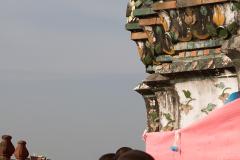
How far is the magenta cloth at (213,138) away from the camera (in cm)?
435

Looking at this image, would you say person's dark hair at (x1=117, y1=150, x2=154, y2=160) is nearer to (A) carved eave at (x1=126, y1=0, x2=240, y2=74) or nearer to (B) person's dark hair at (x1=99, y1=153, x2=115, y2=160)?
(B) person's dark hair at (x1=99, y1=153, x2=115, y2=160)

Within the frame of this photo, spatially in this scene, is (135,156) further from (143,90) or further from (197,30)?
(143,90)

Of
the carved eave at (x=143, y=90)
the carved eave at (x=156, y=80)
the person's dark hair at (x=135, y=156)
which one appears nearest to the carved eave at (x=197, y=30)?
the carved eave at (x=156, y=80)

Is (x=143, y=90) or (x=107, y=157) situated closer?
(x=107, y=157)

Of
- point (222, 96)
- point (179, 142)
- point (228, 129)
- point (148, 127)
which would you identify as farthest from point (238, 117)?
point (148, 127)

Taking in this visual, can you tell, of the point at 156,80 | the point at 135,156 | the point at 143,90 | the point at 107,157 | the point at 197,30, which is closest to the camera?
the point at 135,156

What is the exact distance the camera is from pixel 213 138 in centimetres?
454

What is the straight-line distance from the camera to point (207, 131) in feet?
15.0

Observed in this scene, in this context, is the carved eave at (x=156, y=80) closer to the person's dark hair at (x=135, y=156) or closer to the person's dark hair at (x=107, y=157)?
the person's dark hair at (x=107, y=157)

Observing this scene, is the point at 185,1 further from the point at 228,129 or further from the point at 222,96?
the point at 228,129

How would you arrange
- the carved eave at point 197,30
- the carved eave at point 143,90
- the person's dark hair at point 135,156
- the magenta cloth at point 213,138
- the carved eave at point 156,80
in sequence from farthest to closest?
the carved eave at point 143,90, the carved eave at point 156,80, the carved eave at point 197,30, the magenta cloth at point 213,138, the person's dark hair at point 135,156

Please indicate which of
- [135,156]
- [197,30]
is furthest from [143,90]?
[135,156]

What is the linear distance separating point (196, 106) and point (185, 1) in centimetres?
99

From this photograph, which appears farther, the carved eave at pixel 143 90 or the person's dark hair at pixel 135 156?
the carved eave at pixel 143 90
